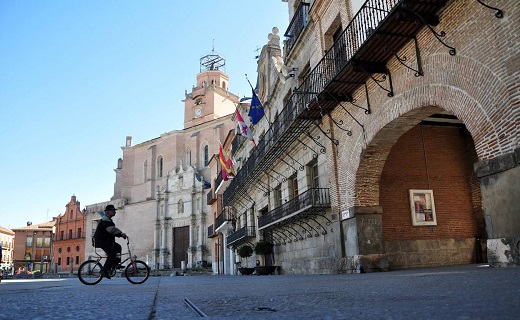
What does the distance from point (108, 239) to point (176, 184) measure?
4344 cm

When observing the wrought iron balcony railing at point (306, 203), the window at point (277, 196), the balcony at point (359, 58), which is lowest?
the wrought iron balcony railing at point (306, 203)

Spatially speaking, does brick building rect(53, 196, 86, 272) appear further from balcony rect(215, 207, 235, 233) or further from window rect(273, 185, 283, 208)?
window rect(273, 185, 283, 208)

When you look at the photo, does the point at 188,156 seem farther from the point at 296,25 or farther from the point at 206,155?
the point at 296,25

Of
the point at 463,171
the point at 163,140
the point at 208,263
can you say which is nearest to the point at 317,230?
the point at 463,171

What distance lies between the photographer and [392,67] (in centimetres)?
979

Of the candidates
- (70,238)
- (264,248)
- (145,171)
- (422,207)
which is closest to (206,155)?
(145,171)

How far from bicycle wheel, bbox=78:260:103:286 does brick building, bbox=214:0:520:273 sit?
6.16 metres

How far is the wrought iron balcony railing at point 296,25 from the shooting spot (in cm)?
1645

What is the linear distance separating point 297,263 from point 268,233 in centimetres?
425

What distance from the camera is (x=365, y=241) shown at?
36.6 feet

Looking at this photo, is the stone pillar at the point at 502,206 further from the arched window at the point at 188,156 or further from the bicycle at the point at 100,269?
the arched window at the point at 188,156

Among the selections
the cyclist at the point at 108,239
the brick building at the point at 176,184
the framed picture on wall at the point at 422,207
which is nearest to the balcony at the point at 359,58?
the framed picture on wall at the point at 422,207

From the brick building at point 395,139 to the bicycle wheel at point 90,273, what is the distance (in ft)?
20.2

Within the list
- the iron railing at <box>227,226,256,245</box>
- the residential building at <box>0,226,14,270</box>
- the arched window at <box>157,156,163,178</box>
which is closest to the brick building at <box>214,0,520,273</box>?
the iron railing at <box>227,226,256,245</box>
